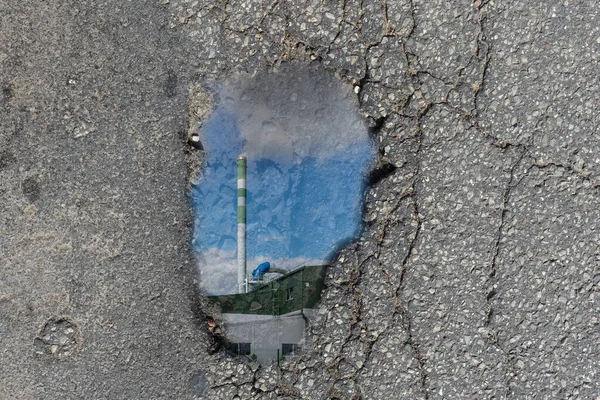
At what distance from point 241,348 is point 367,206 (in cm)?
99

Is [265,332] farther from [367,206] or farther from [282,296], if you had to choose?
[367,206]

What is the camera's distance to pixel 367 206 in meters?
2.47

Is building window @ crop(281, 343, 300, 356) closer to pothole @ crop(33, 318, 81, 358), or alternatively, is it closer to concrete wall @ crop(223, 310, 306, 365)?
concrete wall @ crop(223, 310, 306, 365)

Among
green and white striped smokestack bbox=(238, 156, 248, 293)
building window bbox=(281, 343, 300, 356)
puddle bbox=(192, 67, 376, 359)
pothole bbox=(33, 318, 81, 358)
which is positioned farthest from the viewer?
green and white striped smokestack bbox=(238, 156, 248, 293)

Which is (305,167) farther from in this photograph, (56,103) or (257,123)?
(56,103)

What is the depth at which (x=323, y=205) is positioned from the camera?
2.69 meters

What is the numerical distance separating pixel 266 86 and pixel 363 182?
74cm

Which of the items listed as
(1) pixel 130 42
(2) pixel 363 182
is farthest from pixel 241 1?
(2) pixel 363 182

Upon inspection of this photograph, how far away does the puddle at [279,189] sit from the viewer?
2.51 meters

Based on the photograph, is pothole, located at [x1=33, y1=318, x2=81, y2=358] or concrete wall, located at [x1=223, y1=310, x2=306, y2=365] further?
concrete wall, located at [x1=223, y1=310, x2=306, y2=365]

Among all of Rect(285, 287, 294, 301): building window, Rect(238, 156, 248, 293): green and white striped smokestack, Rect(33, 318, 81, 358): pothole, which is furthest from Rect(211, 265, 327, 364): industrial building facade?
Rect(33, 318, 81, 358): pothole

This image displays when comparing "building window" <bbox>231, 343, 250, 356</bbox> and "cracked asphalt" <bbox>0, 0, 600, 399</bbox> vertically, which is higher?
"cracked asphalt" <bbox>0, 0, 600, 399</bbox>

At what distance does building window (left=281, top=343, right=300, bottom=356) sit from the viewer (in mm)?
2403

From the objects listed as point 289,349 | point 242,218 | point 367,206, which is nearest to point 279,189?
point 242,218
